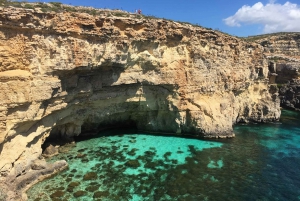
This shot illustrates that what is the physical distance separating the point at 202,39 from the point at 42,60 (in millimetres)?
17587

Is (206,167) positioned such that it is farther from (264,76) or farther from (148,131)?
(264,76)

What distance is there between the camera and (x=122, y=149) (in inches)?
885

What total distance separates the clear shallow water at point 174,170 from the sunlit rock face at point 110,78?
242 cm

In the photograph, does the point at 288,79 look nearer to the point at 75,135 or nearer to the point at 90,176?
the point at 75,135

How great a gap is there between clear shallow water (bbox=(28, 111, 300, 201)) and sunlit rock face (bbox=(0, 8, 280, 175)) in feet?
7.95

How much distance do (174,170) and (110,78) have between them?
412 inches

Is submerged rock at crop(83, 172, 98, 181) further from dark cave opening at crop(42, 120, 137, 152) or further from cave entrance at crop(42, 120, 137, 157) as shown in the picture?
dark cave opening at crop(42, 120, 137, 152)

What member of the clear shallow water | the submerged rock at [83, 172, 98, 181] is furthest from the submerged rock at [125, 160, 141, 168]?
the submerged rock at [83, 172, 98, 181]

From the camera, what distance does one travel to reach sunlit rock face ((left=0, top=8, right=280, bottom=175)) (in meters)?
16.0

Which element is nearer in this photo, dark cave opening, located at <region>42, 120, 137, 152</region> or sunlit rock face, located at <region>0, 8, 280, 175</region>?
sunlit rock face, located at <region>0, 8, 280, 175</region>

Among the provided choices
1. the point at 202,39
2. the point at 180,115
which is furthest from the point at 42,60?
the point at 202,39

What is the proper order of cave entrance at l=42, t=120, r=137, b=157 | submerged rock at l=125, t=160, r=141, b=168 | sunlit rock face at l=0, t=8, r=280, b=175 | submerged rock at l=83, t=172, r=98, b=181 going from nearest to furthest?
sunlit rock face at l=0, t=8, r=280, b=175, submerged rock at l=83, t=172, r=98, b=181, submerged rock at l=125, t=160, r=141, b=168, cave entrance at l=42, t=120, r=137, b=157

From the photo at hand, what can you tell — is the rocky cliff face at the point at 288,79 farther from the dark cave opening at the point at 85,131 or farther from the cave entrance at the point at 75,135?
the cave entrance at the point at 75,135

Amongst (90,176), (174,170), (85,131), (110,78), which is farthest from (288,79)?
(90,176)
